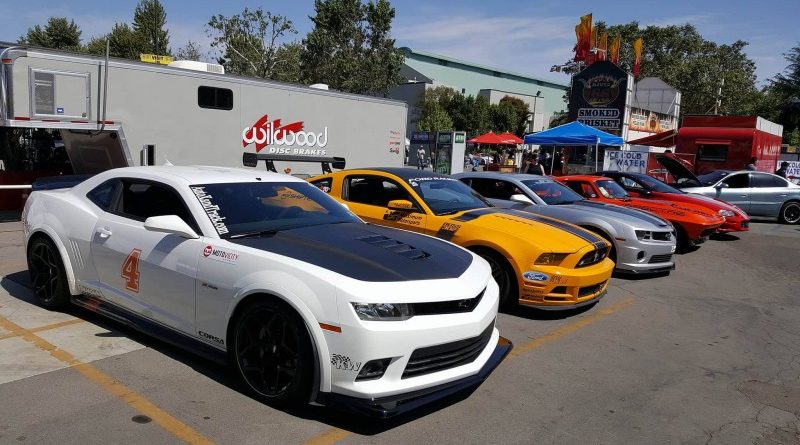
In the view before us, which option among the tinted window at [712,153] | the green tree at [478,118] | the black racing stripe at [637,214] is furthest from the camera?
the green tree at [478,118]

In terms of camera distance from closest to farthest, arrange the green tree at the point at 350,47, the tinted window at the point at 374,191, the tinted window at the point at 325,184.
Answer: the tinted window at the point at 374,191, the tinted window at the point at 325,184, the green tree at the point at 350,47

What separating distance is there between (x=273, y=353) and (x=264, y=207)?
1.33m

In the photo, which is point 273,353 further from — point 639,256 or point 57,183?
point 639,256

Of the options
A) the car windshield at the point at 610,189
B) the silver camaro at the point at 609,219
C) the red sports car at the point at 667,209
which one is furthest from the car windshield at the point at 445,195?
the car windshield at the point at 610,189

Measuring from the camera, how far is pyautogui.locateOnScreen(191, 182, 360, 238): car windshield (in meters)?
4.17

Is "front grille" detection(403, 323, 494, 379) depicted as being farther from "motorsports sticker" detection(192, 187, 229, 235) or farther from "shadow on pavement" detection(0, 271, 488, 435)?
"motorsports sticker" detection(192, 187, 229, 235)

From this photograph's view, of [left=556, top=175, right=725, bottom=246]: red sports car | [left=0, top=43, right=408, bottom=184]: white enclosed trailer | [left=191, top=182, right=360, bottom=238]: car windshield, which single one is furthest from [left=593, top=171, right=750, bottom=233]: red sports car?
[left=191, top=182, right=360, bottom=238]: car windshield

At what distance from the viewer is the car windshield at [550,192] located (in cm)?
871

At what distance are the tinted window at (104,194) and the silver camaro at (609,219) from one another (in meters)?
5.10

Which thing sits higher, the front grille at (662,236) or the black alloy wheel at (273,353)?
the front grille at (662,236)

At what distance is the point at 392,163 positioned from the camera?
48.4 feet

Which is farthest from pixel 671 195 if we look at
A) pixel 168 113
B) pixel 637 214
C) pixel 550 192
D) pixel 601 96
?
pixel 601 96

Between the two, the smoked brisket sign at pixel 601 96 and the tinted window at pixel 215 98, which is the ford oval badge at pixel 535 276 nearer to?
the tinted window at pixel 215 98

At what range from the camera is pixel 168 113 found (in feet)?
33.0
